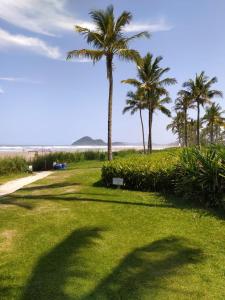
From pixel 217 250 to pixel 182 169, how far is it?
5.09m

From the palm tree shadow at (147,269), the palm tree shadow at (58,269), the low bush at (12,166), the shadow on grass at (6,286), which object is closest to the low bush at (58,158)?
the low bush at (12,166)

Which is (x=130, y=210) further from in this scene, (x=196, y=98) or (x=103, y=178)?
(x=196, y=98)

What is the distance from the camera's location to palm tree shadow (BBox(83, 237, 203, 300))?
580 cm

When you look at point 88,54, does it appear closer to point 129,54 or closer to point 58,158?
point 129,54

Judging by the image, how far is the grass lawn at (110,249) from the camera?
591 centimetres

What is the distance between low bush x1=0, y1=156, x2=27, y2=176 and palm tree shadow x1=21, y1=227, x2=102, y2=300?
16721mm

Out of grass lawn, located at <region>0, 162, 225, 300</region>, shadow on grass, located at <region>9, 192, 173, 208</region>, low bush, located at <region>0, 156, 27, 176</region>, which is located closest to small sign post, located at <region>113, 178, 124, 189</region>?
shadow on grass, located at <region>9, 192, 173, 208</region>

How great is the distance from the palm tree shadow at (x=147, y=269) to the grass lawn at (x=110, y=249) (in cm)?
2

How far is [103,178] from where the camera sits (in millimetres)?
15227

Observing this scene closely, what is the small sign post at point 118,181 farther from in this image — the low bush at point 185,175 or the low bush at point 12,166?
the low bush at point 12,166

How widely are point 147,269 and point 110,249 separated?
1.16 m

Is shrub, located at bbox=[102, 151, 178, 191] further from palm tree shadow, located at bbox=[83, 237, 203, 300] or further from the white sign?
palm tree shadow, located at bbox=[83, 237, 203, 300]

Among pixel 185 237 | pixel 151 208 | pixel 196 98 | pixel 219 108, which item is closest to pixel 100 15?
pixel 151 208

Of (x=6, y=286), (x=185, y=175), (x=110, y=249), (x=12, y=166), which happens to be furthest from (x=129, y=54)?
(x=6, y=286)
